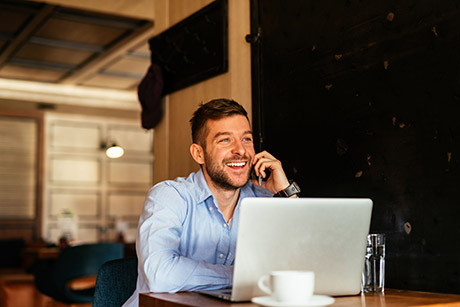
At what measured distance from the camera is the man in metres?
1.98

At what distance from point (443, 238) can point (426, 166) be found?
0.85 feet

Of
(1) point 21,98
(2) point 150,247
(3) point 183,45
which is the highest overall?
(1) point 21,98

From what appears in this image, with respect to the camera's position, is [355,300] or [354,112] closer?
[355,300]

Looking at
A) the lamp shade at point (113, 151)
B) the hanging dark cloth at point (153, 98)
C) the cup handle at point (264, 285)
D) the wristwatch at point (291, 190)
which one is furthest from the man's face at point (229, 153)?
the lamp shade at point (113, 151)

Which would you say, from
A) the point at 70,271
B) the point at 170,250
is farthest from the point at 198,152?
the point at 70,271

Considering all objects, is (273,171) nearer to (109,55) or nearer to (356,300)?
(356,300)

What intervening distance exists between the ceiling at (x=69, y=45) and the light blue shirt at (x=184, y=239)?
3.77 metres

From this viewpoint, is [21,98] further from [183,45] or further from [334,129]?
[334,129]

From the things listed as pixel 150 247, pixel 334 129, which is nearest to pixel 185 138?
pixel 334 129

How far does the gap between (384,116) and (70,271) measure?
366 cm

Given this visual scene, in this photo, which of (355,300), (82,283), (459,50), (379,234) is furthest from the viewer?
(82,283)

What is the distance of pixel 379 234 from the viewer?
2129mm

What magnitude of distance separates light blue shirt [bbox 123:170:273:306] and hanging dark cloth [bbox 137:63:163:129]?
1.39 m

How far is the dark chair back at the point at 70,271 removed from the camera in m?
5.04
